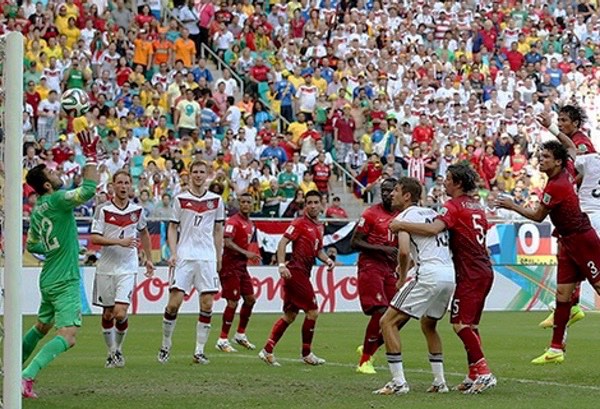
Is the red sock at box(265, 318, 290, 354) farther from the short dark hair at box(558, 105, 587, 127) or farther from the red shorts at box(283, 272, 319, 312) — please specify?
the short dark hair at box(558, 105, 587, 127)

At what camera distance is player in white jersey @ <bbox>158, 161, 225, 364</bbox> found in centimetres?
1788

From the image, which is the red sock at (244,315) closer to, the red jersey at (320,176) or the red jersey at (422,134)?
the red jersey at (320,176)

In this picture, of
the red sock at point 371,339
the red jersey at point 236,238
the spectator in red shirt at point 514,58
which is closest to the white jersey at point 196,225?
the red jersey at point 236,238

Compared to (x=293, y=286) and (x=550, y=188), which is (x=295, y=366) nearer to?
(x=293, y=286)

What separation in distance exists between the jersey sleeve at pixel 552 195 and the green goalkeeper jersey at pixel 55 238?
5479 millimetres

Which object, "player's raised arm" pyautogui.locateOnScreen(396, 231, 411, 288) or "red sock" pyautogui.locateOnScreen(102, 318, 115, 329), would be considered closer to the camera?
"player's raised arm" pyautogui.locateOnScreen(396, 231, 411, 288)

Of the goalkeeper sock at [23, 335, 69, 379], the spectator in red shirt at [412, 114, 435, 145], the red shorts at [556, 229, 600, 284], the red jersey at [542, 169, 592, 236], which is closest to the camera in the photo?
the goalkeeper sock at [23, 335, 69, 379]

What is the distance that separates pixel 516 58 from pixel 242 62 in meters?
9.45

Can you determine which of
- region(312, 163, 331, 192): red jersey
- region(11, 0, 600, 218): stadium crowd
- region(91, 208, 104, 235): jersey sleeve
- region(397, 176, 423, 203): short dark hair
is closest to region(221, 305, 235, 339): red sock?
region(91, 208, 104, 235): jersey sleeve

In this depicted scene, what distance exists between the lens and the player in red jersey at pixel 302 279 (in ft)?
57.7

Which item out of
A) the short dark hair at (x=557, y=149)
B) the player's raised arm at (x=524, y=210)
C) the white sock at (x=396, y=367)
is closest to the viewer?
the white sock at (x=396, y=367)

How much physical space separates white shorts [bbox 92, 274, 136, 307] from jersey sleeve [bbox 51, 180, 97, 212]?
144 inches

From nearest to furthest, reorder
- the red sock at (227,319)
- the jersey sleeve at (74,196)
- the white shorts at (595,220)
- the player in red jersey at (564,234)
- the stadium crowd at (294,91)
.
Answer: the jersey sleeve at (74,196)
the player in red jersey at (564,234)
the white shorts at (595,220)
the red sock at (227,319)
the stadium crowd at (294,91)

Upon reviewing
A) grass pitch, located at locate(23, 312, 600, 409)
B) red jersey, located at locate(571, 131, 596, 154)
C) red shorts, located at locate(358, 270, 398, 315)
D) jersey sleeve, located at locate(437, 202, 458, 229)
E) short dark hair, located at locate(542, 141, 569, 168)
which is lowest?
grass pitch, located at locate(23, 312, 600, 409)
